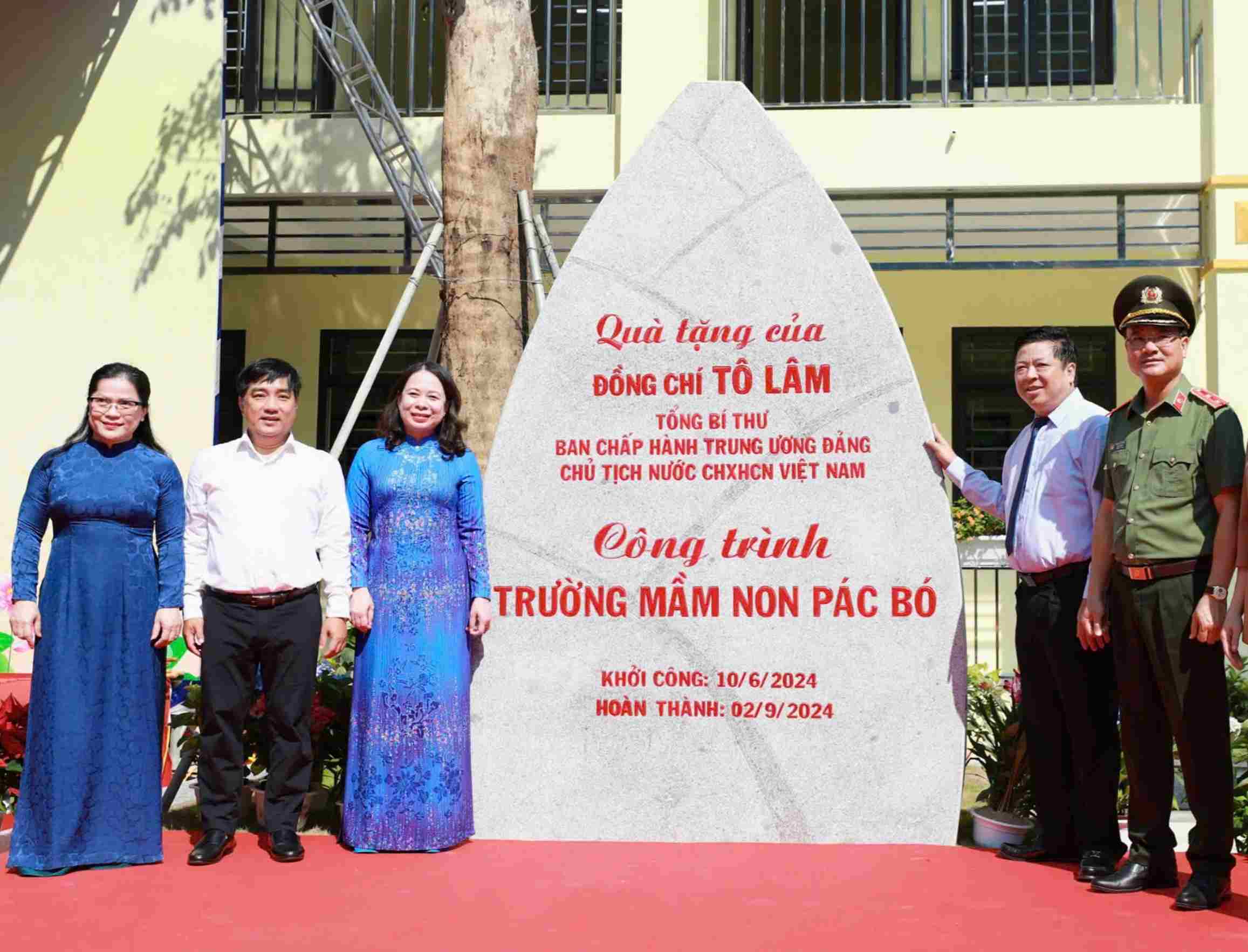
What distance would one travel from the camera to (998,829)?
486 centimetres

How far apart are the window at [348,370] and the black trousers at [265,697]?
6.85 metres

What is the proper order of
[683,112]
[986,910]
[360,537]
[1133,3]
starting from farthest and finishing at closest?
[1133,3] < [683,112] < [360,537] < [986,910]

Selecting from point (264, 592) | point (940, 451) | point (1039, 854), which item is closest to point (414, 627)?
point (264, 592)

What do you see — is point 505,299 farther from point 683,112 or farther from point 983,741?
point 983,741

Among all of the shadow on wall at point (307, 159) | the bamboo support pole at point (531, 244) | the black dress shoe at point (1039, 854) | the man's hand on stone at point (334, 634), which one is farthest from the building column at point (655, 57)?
the black dress shoe at point (1039, 854)

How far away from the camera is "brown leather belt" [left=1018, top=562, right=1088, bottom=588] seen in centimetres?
452

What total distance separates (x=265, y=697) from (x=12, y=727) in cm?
120

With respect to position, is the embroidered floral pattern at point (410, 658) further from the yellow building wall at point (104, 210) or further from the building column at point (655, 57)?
the building column at point (655, 57)

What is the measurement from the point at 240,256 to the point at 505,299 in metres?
5.53

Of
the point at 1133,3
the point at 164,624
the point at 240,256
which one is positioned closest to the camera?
the point at 164,624

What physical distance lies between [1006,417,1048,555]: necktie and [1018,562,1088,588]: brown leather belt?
11cm

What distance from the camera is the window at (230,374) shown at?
11.4 m

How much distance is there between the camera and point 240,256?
11211 millimetres

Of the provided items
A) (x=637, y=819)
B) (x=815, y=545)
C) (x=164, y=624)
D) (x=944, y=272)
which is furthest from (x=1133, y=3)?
(x=164, y=624)
